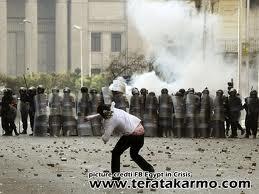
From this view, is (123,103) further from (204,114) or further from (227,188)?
(227,188)

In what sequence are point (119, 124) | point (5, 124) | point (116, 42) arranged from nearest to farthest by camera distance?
point (119, 124) → point (5, 124) → point (116, 42)

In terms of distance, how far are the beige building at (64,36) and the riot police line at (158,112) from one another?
67587mm

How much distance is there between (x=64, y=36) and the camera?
98.9m

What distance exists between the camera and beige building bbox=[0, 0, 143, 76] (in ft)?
316

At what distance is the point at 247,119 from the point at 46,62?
78059mm

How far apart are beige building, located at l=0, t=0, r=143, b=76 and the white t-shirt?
81.0 metres

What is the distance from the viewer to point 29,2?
329ft

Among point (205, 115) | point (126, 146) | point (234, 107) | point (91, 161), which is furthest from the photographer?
point (234, 107)

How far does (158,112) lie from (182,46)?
83.2ft

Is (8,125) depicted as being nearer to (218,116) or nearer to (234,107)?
(218,116)

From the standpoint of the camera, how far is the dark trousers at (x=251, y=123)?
2472cm

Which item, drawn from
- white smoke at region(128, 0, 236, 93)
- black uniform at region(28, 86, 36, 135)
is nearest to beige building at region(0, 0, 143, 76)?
white smoke at region(128, 0, 236, 93)

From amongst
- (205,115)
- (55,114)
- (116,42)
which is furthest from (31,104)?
(116,42)

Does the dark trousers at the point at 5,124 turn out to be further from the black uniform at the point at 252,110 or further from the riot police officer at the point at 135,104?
the black uniform at the point at 252,110
